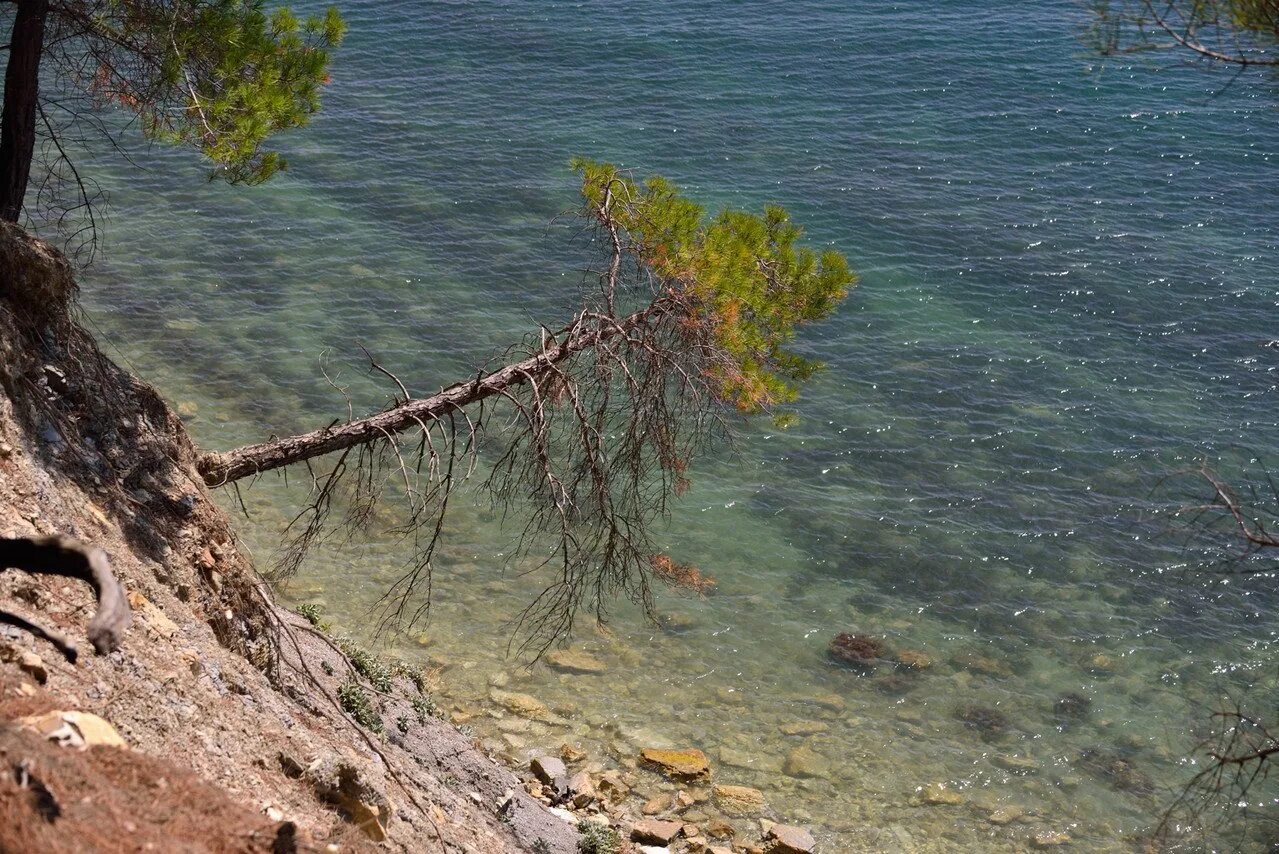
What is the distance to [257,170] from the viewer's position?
11.7 meters

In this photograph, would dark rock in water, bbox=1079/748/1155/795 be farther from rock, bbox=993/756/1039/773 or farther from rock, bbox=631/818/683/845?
rock, bbox=631/818/683/845

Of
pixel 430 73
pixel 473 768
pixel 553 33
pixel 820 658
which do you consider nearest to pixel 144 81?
pixel 473 768

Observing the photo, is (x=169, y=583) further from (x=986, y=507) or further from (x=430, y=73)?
(x=430, y=73)

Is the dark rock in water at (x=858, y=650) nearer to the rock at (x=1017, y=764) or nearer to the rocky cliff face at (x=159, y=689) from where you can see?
the rock at (x=1017, y=764)

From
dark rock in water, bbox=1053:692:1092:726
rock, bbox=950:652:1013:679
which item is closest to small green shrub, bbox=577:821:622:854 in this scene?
rock, bbox=950:652:1013:679

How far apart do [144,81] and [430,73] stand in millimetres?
26223

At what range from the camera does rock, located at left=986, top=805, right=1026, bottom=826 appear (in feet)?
48.1

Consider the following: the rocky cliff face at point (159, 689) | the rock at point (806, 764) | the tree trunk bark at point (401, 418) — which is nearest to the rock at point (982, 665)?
the rock at point (806, 764)

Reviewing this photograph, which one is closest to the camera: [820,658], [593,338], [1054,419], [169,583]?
[169,583]

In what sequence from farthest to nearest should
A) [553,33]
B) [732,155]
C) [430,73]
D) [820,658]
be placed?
[553,33] < [430,73] < [732,155] < [820,658]

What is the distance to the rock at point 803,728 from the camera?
51.4 ft

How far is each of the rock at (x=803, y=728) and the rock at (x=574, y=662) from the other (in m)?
2.45

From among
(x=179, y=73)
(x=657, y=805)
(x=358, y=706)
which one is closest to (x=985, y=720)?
(x=657, y=805)

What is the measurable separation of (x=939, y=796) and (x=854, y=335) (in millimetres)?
12090
